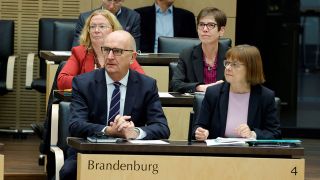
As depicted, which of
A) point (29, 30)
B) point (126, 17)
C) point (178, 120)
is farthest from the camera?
point (29, 30)

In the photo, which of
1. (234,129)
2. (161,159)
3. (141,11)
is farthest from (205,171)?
(141,11)

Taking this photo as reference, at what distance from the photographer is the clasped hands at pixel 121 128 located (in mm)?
5785

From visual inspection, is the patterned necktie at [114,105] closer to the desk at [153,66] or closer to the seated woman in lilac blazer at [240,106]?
the seated woman in lilac blazer at [240,106]

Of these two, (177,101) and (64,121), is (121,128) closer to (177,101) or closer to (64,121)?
(64,121)

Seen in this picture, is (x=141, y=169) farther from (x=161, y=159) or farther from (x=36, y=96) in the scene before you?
(x=36, y=96)

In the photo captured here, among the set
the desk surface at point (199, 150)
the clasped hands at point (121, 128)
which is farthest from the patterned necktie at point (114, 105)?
the desk surface at point (199, 150)

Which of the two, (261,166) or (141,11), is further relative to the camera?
(141,11)

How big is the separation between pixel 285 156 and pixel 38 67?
6156 mm

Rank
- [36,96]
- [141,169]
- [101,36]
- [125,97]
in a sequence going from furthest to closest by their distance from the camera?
[36,96] → [101,36] → [125,97] → [141,169]

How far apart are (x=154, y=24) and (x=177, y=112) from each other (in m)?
3.35

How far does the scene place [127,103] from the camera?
6.18 metres

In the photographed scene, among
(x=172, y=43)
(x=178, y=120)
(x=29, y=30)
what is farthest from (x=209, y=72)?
(x=29, y=30)

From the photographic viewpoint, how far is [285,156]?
18.1 feet

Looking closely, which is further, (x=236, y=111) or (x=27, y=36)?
(x=27, y=36)
